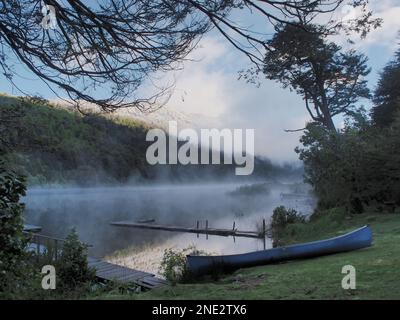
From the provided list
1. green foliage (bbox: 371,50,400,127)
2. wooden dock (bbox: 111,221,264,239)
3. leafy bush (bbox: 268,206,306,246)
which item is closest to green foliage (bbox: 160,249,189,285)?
leafy bush (bbox: 268,206,306,246)

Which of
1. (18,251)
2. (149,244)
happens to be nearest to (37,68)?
(18,251)

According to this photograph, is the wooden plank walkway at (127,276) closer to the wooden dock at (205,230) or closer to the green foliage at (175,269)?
the green foliage at (175,269)

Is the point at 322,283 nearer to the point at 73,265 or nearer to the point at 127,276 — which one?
the point at 73,265

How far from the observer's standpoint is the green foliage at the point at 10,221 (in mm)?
4762

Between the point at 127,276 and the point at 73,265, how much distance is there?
1844 millimetres

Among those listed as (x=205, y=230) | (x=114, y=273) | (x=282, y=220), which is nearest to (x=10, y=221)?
(x=114, y=273)

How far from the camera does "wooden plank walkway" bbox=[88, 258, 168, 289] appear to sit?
1020 cm

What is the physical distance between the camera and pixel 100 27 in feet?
16.9

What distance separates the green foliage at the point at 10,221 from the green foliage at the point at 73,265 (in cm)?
462

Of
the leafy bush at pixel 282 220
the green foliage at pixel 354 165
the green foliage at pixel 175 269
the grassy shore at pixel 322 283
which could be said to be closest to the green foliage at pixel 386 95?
the green foliage at pixel 354 165

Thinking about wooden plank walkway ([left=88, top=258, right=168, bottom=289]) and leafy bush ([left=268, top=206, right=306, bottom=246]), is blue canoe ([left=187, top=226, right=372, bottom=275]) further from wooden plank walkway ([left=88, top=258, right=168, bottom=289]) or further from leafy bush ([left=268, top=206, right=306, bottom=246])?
leafy bush ([left=268, top=206, right=306, bottom=246])

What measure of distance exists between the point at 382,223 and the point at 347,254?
4.48 metres

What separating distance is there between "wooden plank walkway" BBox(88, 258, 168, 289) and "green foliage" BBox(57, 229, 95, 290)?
68 cm

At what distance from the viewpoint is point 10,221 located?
477 cm
